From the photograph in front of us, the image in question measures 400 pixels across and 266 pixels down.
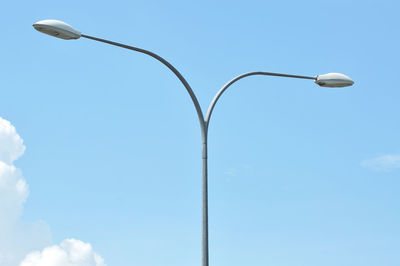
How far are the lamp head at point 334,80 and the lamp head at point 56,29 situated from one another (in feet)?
18.1

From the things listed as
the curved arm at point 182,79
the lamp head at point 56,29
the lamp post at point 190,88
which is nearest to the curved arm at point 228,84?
the lamp post at point 190,88

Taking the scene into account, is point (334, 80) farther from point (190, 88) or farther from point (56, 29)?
point (56, 29)

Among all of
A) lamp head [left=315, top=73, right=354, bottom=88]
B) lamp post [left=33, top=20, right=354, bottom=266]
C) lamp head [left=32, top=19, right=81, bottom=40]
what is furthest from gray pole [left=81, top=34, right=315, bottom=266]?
lamp head [left=315, top=73, right=354, bottom=88]

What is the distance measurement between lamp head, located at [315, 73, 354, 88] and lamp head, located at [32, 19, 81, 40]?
18.1 ft

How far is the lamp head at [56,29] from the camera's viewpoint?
37.4 feet

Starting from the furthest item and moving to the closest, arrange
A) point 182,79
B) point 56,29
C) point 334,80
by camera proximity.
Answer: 1. point 334,80
2. point 182,79
3. point 56,29

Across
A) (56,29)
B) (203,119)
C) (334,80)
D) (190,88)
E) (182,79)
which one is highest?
(334,80)

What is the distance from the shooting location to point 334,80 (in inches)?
556

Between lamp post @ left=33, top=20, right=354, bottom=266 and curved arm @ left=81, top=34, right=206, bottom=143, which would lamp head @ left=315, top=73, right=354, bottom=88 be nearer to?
lamp post @ left=33, top=20, right=354, bottom=266

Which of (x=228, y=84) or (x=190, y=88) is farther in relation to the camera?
(x=228, y=84)

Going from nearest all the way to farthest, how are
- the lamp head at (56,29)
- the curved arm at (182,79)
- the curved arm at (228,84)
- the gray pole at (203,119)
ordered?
the lamp head at (56,29) → the gray pole at (203,119) → the curved arm at (182,79) → the curved arm at (228,84)

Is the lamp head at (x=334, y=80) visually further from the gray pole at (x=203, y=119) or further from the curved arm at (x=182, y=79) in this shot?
the curved arm at (x=182, y=79)

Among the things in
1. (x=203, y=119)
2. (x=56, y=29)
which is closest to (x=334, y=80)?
(x=203, y=119)

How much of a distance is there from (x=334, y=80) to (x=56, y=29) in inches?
240
